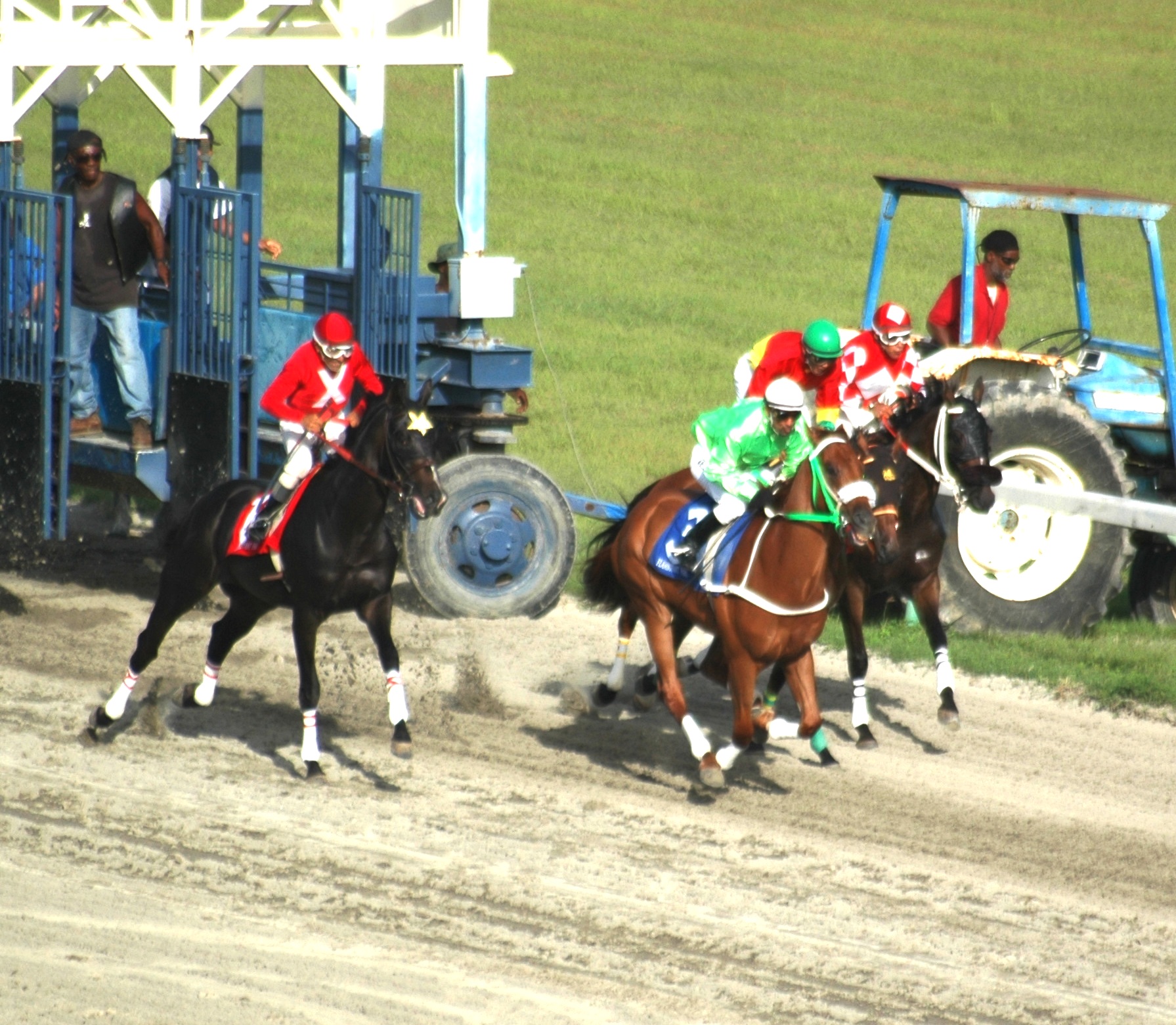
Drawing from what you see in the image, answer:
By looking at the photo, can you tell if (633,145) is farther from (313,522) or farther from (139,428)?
(313,522)

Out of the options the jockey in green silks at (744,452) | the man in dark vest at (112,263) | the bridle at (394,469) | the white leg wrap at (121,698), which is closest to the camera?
the bridle at (394,469)

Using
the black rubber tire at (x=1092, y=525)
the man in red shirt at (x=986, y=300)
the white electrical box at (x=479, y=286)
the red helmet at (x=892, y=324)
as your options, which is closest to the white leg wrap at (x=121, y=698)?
the white electrical box at (x=479, y=286)

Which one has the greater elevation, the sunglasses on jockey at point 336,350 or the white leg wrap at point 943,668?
the sunglasses on jockey at point 336,350

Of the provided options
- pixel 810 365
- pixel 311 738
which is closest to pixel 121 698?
pixel 311 738

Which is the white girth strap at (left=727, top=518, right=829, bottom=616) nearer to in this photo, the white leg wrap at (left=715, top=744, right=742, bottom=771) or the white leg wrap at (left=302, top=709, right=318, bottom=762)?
the white leg wrap at (left=715, top=744, right=742, bottom=771)

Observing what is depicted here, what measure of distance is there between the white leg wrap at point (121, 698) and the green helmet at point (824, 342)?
3.39 metres

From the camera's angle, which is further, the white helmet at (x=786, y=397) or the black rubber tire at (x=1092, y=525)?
the black rubber tire at (x=1092, y=525)

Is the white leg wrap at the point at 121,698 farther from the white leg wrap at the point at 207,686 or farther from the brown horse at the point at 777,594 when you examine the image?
the brown horse at the point at 777,594

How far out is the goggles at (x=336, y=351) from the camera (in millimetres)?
8641

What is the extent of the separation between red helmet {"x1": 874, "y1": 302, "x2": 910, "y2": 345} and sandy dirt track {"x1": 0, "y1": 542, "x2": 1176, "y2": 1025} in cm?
183

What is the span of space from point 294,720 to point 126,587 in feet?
9.52

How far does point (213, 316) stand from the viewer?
10.1 meters

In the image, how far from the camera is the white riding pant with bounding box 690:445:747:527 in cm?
802

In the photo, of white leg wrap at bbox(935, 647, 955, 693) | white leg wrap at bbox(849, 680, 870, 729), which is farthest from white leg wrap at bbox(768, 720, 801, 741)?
white leg wrap at bbox(935, 647, 955, 693)
